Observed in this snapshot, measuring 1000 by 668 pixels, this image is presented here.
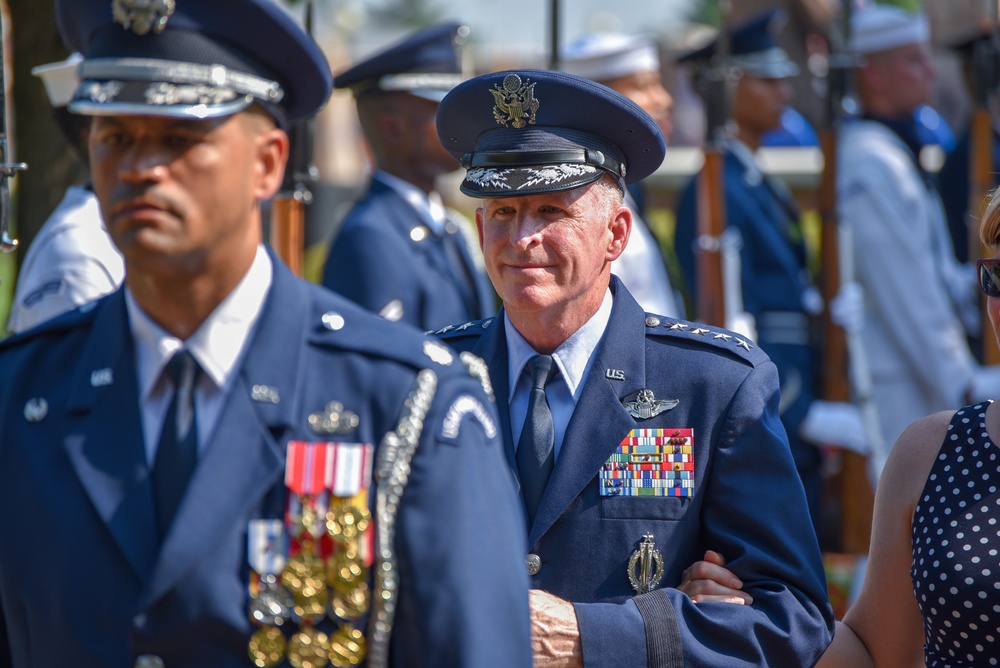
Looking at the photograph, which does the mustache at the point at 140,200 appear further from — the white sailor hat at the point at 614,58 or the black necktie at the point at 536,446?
the white sailor hat at the point at 614,58

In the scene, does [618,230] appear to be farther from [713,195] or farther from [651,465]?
[713,195]

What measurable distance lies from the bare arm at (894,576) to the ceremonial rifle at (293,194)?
2580mm

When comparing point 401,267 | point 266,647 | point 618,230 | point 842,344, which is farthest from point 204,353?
point 842,344

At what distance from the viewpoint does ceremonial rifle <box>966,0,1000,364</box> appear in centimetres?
720

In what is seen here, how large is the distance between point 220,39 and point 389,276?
3.19 m

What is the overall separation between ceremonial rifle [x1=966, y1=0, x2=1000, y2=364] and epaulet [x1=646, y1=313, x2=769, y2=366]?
4.42 m

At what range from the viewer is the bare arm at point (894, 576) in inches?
122

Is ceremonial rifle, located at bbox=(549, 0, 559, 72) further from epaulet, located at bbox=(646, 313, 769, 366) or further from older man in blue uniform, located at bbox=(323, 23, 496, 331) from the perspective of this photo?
epaulet, located at bbox=(646, 313, 769, 366)

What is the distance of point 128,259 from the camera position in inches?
83.0

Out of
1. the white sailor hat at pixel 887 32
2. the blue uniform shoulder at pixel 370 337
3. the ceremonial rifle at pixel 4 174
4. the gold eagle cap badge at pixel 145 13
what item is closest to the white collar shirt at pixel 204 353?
the blue uniform shoulder at pixel 370 337

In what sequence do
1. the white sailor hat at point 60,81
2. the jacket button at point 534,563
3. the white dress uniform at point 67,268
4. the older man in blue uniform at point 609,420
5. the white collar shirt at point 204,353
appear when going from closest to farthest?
1. the white collar shirt at point 204,353
2. the older man in blue uniform at point 609,420
3. the jacket button at point 534,563
4. the white dress uniform at point 67,268
5. the white sailor hat at point 60,81

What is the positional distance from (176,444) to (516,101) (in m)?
1.41

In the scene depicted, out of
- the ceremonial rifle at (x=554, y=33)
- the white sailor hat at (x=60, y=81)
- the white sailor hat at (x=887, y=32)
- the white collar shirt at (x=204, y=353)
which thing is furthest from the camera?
the white sailor hat at (x=887, y=32)

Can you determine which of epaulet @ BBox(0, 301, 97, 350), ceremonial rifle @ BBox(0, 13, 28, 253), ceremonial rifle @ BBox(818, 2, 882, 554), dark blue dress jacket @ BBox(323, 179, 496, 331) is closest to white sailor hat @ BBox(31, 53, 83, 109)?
ceremonial rifle @ BBox(0, 13, 28, 253)
